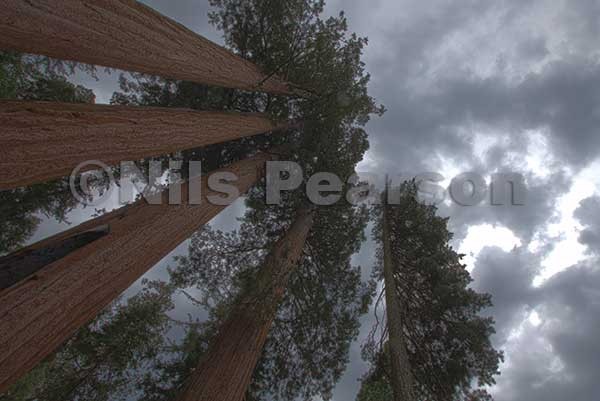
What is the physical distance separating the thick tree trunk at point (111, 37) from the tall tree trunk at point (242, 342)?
12.6ft

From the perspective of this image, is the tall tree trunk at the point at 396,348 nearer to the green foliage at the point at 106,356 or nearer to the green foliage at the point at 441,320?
the green foliage at the point at 441,320

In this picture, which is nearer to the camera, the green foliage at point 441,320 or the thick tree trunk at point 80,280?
the thick tree trunk at point 80,280

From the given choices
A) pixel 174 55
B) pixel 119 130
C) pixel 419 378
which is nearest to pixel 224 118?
pixel 174 55

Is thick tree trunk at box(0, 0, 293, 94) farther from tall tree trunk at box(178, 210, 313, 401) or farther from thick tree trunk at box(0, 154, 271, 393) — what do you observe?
tall tree trunk at box(178, 210, 313, 401)

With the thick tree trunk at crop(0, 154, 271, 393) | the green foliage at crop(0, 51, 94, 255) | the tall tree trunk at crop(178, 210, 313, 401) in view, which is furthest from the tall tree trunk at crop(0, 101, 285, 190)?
the green foliage at crop(0, 51, 94, 255)

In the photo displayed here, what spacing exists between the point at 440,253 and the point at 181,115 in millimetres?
7447

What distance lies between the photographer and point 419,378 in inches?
312

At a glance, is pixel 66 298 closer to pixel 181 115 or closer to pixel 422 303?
pixel 181 115

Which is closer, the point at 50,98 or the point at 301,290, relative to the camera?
the point at 50,98

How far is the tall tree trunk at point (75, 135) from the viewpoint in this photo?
2.77 m

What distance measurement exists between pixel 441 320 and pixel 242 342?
519cm

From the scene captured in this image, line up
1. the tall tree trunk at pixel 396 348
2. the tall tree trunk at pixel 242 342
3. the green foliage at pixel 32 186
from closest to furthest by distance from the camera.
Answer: the tall tree trunk at pixel 242 342
the tall tree trunk at pixel 396 348
the green foliage at pixel 32 186
